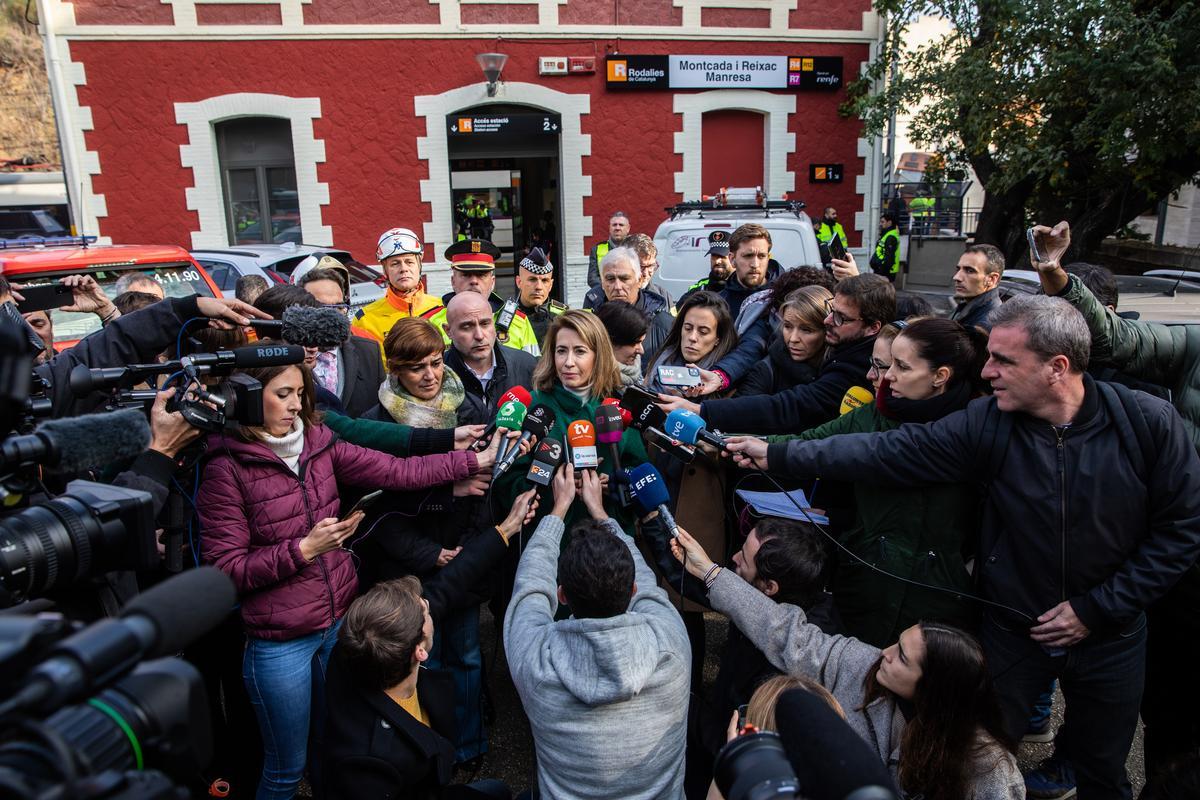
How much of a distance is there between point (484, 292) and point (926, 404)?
10.3 ft

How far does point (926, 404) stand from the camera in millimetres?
2865

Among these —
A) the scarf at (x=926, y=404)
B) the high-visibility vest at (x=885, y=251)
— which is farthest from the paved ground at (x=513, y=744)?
the high-visibility vest at (x=885, y=251)

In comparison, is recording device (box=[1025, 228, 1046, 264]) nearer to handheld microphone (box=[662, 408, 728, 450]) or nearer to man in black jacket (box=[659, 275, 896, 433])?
man in black jacket (box=[659, 275, 896, 433])

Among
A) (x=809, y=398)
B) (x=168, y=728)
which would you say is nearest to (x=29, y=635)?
(x=168, y=728)

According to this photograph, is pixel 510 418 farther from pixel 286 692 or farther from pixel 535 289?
pixel 535 289

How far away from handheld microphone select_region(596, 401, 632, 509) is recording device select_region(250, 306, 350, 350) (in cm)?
108

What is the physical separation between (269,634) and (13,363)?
1594 millimetres

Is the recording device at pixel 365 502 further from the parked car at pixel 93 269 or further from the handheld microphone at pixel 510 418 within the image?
the parked car at pixel 93 269

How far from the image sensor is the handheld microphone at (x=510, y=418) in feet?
10.1

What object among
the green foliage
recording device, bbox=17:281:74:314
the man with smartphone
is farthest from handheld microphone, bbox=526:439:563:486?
the green foliage

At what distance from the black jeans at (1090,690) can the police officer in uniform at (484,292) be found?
10.1 ft

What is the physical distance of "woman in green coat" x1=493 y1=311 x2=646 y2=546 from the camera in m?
3.21

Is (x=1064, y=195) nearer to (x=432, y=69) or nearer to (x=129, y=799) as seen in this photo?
(x=432, y=69)

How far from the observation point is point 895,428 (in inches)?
116
